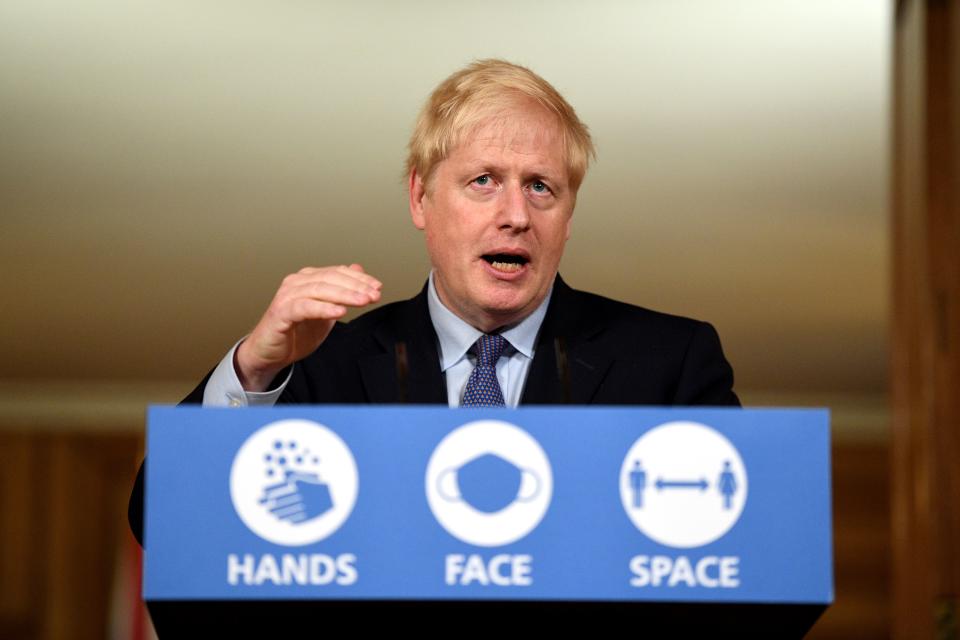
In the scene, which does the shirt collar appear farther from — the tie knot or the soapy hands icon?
the soapy hands icon

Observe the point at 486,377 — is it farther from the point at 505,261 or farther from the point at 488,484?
the point at 488,484

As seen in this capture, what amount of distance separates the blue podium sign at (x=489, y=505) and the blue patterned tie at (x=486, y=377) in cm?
50

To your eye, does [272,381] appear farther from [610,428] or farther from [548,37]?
[548,37]

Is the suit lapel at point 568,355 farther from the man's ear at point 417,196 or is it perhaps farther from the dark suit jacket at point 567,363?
the man's ear at point 417,196

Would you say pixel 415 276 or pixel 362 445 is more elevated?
pixel 415 276

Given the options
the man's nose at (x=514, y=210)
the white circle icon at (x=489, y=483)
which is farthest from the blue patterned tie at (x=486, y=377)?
the white circle icon at (x=489, y=483)

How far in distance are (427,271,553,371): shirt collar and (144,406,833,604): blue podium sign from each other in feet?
1.97

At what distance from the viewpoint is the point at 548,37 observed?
449 cm

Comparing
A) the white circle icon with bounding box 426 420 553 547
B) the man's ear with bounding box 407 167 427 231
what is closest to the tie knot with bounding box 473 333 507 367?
the man's ear with bounding box 407 167 427 231

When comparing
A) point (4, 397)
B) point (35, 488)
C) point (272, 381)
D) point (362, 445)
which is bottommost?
point (362, 445)

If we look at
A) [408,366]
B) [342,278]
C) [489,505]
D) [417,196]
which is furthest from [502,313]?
[489,505]

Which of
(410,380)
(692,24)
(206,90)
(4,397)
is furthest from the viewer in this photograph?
(4,397)

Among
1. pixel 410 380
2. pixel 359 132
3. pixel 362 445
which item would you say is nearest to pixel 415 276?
pixel 359 132

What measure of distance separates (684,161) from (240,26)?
1990mm
